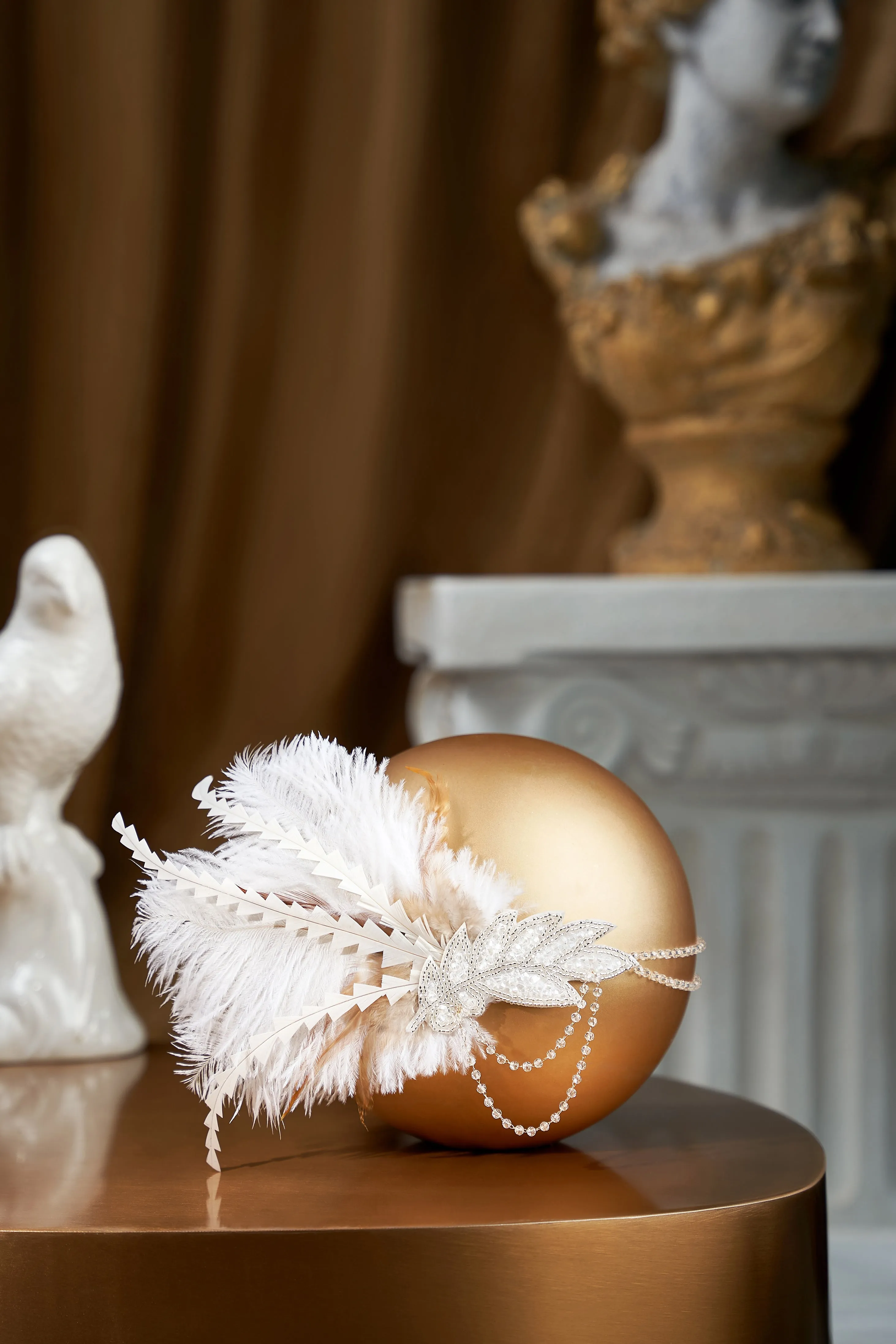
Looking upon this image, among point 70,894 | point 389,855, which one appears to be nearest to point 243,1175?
point 389,855

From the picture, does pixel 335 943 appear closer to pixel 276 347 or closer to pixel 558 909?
pixel 558 909

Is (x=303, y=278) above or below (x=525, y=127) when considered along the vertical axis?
below

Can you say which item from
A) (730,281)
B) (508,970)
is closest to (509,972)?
(508,970)

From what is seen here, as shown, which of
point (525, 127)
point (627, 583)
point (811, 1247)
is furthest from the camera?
point (525, 127)

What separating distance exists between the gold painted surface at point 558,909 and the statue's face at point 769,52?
27.7 inches

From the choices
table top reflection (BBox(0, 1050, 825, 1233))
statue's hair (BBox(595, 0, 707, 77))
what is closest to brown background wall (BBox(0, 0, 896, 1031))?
statue's hair (BBox(595, 0, 707, 77))

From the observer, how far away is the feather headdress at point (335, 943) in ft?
1.73

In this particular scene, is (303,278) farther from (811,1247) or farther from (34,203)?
(811,1247)

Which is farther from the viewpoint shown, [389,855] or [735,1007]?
[735,1007]

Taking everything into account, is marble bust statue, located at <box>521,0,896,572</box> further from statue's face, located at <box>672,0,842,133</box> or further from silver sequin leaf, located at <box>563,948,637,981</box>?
silver sequin leaf, located at <box>563,948,637,981</box>

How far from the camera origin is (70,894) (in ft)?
2.49

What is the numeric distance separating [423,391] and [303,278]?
0.16 m

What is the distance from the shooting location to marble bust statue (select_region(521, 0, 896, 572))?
3.45 ft

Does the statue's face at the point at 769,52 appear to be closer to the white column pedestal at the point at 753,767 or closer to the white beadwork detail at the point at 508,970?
the white column pedestal at the point at 753,767
